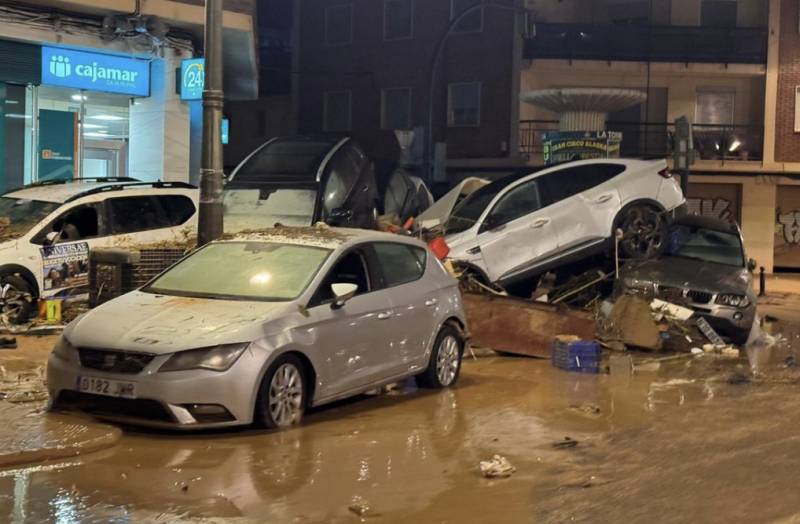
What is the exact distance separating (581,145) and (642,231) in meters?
6.10

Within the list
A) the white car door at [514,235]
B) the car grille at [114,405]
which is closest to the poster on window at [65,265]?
the white car door at [514,235]

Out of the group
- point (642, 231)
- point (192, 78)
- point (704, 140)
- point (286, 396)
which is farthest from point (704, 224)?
point (704, 140)

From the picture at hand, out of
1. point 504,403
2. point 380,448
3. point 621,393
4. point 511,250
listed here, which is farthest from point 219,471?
point 511,250

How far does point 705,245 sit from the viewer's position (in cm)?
1493

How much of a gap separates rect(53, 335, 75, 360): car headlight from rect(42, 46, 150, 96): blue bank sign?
11435 millimetres

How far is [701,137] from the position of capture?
33000 mm

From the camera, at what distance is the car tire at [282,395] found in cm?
736

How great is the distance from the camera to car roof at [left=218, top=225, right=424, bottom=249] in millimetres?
8750

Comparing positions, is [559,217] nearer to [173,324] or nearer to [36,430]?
[173,324]

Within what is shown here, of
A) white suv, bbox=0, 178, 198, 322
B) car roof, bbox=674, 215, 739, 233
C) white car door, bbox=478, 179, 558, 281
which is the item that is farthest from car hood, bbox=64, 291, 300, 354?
car roof, bbox=674, 215, 739, 233

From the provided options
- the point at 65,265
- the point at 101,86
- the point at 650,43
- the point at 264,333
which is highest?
the point at 650,43

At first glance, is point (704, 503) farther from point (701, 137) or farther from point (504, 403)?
point (701, 137)

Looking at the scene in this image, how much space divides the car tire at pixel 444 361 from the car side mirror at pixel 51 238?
5472mm

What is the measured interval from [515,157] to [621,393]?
73.6ft
